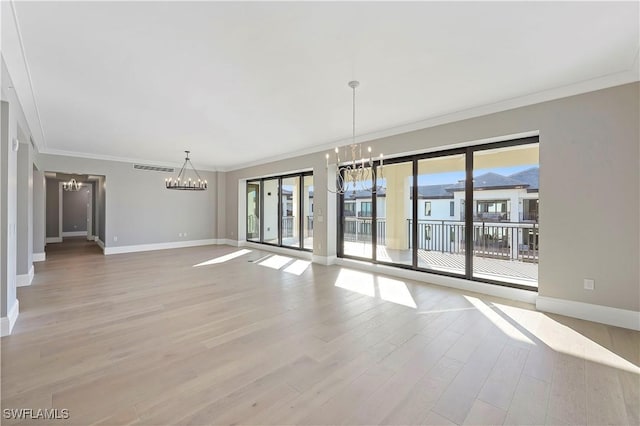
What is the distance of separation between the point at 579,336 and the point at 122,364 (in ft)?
14.8

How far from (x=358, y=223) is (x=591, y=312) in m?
4.09

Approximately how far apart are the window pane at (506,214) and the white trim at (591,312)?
540 millimetres

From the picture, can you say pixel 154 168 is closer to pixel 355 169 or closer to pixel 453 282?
pixel 355 169

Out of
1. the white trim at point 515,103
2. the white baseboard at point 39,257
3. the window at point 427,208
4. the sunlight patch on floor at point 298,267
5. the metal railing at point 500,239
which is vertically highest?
the white trim at point 515,103

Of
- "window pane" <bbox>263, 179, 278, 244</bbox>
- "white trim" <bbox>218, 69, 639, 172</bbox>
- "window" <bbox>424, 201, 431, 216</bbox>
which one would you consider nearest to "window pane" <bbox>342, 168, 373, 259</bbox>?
"white trim" <bbox>218, 69, 639, 172</bbox>

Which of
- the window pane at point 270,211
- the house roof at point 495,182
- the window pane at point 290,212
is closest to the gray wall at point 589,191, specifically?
the house roof at point 495,182

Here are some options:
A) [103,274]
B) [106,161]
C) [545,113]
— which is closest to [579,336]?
[545,113]

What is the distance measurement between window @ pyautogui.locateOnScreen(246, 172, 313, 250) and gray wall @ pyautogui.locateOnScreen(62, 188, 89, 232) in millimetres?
8099

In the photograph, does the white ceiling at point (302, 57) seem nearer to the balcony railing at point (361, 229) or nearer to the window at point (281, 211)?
the balcony railing at point (361, 229)

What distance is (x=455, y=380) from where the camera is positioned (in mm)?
A: 2168

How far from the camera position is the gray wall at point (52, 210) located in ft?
35.3

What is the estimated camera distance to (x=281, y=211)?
8664 millimetres

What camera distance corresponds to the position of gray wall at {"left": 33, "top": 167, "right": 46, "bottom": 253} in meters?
6.90

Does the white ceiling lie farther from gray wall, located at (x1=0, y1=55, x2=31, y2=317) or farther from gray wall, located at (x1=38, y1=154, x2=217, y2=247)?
gray wall, located at (x1=38, y1=154, x2=217, y2=247)
